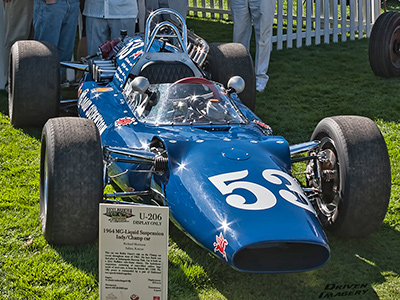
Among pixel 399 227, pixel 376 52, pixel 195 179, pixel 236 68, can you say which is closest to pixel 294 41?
pixel 376 52

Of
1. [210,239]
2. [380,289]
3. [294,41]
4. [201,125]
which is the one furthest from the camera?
[294,41]

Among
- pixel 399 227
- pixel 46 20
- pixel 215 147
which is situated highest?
pixel 46 20

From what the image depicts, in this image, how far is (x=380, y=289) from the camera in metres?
4.38

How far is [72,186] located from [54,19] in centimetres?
395

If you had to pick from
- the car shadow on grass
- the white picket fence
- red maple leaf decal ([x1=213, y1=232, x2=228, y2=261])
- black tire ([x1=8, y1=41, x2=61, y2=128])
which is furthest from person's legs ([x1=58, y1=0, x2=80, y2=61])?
red maple leaf decal ([x1=213, y1=232, x2=228, y2=261])

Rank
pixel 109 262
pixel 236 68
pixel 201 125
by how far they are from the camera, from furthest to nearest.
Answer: pixel 236 68 < pixel 201 125 < pixel 109 262


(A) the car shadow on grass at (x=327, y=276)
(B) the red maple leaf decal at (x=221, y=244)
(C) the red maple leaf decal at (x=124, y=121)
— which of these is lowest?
(A) the car shadow on grass at (x=327, y=276)

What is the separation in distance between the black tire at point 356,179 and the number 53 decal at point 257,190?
1.63ft

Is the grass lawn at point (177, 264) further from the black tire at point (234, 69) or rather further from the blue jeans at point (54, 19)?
the blue jeans at point (54, 19)

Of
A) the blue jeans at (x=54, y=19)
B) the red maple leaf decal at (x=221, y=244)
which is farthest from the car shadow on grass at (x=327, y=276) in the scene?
the blue jeans at (x=54, y=19)

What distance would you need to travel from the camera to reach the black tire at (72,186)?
4449mm

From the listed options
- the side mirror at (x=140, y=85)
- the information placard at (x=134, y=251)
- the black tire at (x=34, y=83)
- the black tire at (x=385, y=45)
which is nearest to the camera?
the information placard at (x=134, y=251)

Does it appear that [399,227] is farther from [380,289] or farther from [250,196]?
[250,196]

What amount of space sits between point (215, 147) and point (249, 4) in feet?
16.7
